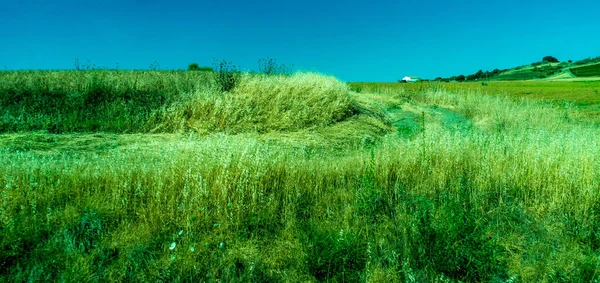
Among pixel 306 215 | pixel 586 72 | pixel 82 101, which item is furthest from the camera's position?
pixel 586 72

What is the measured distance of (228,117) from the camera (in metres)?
12.5

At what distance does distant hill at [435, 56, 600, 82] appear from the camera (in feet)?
257

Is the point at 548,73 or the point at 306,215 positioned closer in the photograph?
the point at 306,215

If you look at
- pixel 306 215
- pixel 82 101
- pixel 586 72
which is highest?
pixel 82 101

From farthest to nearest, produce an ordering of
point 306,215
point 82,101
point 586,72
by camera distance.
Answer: point 586,72 < point 82,101 < point 306,215

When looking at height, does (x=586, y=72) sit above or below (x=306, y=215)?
below

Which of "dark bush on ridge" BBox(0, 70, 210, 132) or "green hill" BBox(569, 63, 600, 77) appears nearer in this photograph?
"dark bush on ridge" BBox(0, 70, 210, 132)

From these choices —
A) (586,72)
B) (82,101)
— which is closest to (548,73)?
(586,72)

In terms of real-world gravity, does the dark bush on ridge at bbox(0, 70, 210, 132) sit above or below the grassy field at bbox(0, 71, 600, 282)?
above

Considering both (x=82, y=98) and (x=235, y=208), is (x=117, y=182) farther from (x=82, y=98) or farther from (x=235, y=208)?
(x=82, y=98)

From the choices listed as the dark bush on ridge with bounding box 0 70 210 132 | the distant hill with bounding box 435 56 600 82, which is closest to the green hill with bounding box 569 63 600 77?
the distant hill with bounding box 435 56 600 82

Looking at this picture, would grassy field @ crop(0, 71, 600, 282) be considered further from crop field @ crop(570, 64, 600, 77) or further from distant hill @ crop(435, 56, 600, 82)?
crop field @ crop(570, 64, 600, 77)

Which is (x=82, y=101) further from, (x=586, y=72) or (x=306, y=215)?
(x=586, y=72)

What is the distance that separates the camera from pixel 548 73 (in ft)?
294
